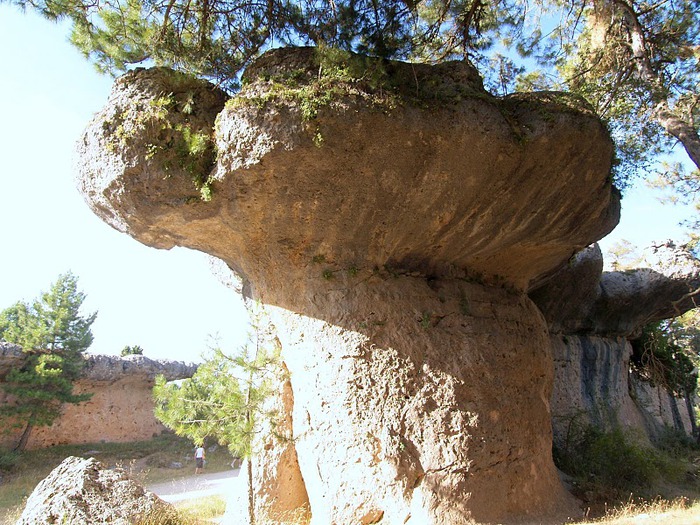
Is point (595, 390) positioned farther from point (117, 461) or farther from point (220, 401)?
point (117, 461)

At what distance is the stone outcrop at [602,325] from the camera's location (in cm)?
1073

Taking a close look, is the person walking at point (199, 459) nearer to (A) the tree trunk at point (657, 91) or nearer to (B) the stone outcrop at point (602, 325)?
(B) the stone outcrop at point (602, 325)

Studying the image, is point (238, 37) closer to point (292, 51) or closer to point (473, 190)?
point (292, 51)

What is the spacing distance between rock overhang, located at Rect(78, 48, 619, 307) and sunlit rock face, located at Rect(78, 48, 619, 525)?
0.02 meters

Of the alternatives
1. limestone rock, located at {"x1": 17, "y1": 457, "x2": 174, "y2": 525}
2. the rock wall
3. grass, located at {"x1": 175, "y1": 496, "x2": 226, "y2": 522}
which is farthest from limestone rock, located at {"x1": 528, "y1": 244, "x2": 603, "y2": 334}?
limestone rock, located at {"x1": 17, "y1": 457, "x2": 174, "y2": 525}

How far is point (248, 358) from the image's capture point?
6098 mm

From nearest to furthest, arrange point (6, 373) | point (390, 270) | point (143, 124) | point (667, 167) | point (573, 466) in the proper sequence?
point (143, 124) → point (390, 270) → point (573, 466) → point (667, 167) → point (6, 373)

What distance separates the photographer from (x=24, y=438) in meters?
13.8

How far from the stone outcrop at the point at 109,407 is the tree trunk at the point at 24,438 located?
0.94 feet

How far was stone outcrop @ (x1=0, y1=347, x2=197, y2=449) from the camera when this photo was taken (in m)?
14.8

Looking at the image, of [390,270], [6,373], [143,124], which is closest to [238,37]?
[143,124]

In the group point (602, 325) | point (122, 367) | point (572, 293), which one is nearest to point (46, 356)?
point (122, 367)

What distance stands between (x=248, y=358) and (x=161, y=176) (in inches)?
97.2

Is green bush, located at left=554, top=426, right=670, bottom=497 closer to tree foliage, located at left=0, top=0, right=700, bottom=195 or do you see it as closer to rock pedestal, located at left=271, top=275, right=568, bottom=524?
rock pedestal, located at left=271, top=275, right=568, bottom=524
